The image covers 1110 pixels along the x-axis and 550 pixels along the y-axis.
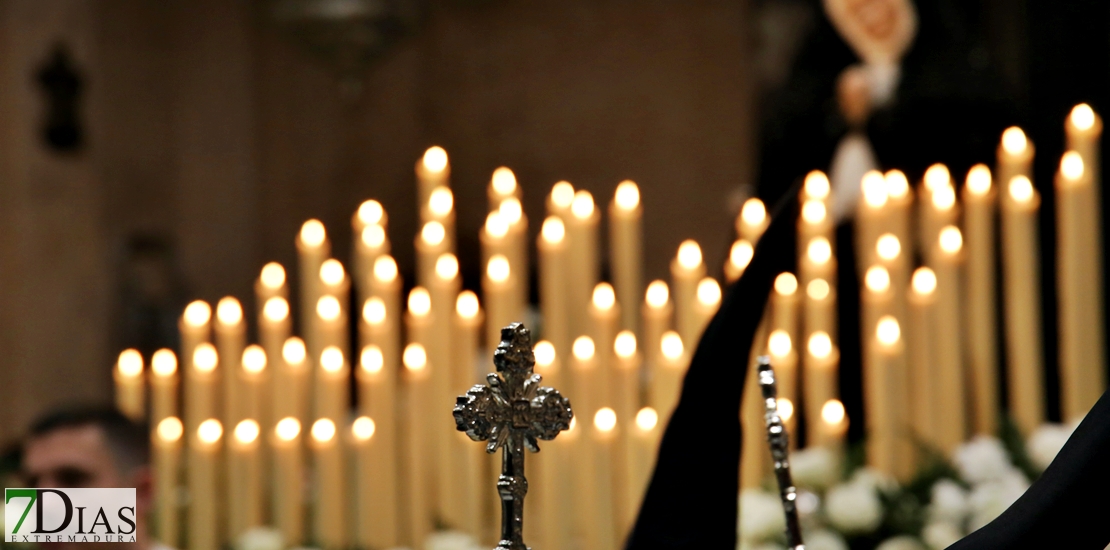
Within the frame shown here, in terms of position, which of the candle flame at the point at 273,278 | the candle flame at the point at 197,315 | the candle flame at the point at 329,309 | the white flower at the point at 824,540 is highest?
the candle flame at the point at 273,278

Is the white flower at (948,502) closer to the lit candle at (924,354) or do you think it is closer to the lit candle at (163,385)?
the lit candle at (924,354)

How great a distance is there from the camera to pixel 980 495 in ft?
4.07

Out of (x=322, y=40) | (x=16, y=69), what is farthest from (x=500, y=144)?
(x=16, y=69)

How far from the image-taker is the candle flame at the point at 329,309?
1326 millimetres

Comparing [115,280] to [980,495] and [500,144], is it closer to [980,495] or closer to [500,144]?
[500,144]

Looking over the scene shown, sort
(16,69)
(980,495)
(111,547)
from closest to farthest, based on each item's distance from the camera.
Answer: (111,547) < (980,495) < (16,69)

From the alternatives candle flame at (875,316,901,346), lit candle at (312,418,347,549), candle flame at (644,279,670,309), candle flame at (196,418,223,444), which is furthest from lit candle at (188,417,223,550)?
candle flame at (875,316,901,346)

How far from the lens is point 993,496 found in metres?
1.23

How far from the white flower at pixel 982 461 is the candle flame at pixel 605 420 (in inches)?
13.8

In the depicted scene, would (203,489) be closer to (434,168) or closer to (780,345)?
(434,168)

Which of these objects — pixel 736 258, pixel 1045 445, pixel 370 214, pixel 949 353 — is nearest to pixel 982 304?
pixel 949 353

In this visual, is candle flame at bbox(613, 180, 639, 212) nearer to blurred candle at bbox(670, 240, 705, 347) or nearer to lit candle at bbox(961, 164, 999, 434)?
blurred candle at bbox(670, 240, 705, 347)

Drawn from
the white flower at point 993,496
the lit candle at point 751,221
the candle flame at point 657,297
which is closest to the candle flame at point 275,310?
the candle flame at point 657,297

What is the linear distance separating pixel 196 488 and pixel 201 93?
4356 mm
